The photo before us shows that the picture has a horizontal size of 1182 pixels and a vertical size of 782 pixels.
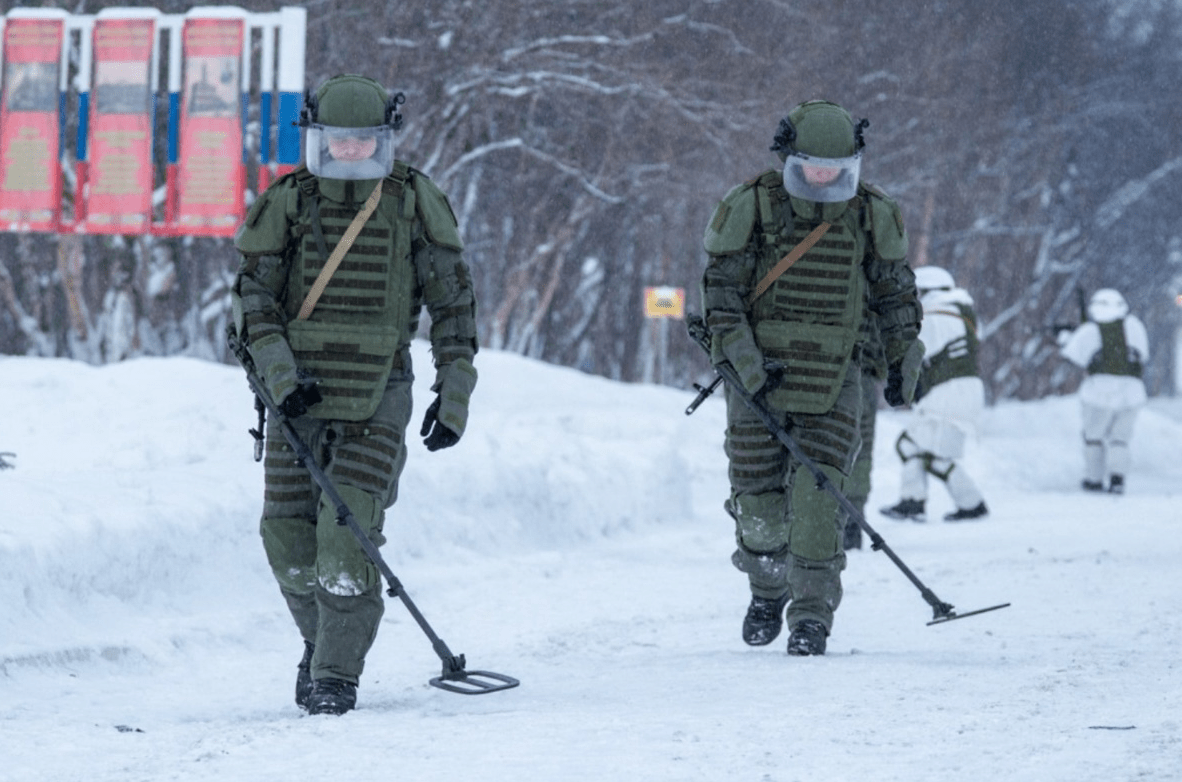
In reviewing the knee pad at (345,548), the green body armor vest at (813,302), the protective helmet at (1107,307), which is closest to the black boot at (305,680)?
the knee pad at (345,548)

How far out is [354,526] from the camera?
17.8ft

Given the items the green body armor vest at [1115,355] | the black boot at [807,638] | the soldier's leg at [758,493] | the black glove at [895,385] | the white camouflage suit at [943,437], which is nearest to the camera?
the black boot at [807,638]

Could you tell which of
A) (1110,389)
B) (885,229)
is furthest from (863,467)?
(1110,389)

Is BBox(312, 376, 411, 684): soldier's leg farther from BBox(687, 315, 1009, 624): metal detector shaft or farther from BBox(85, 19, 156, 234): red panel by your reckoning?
BBox(85, 19, 156, 234): red panel

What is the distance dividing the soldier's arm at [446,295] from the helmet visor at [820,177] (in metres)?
1.39

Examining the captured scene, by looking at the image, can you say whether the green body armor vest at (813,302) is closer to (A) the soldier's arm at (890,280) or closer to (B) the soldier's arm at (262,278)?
(A) the soldier's arm at (890,280)

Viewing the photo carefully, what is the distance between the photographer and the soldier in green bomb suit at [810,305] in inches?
263

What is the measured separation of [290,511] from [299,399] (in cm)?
37

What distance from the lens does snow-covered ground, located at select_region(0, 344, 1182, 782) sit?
15.5 ft

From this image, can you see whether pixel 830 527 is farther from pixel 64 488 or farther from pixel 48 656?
pixel 64 488

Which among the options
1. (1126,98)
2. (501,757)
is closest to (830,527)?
(501,757)

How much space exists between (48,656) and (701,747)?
251cm

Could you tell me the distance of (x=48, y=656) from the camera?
6.37 m

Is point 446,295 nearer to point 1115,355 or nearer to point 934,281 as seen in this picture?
point 934,281
